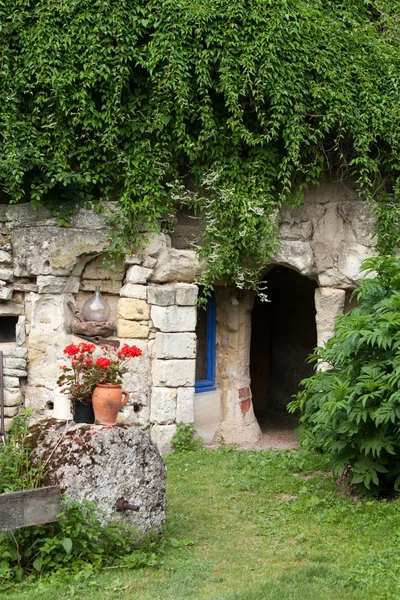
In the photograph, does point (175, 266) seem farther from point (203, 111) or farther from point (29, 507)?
point (29, 507)

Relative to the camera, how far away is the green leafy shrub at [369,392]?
534cm

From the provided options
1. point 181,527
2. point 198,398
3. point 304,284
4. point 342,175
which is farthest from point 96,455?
point 304,284

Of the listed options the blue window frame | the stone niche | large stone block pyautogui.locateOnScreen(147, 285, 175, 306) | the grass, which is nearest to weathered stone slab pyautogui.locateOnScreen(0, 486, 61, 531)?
the grass

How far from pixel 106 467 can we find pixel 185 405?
3.35m

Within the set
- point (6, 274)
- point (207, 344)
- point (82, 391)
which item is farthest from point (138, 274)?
point (82, 391)

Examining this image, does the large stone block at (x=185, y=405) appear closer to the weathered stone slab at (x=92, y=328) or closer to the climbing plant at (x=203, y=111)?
the weathered stone slab at (x=92, y=328)

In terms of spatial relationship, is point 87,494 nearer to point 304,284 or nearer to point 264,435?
point 264,435

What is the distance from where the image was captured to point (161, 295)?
7.84 m

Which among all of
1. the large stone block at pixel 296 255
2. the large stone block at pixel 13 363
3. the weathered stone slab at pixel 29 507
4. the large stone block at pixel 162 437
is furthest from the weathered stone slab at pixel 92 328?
the weathered stone slab at pixel 29 507

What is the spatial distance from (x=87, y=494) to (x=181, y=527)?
3.56ft

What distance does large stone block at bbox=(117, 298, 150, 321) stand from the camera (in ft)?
25.8

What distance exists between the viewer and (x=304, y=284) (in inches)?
449

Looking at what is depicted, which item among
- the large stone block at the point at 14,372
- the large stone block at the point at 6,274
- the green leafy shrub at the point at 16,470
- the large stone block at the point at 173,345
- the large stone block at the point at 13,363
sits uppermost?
the large stone block at the point at 6,274

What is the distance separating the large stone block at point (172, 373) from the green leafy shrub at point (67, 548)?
331 cm
